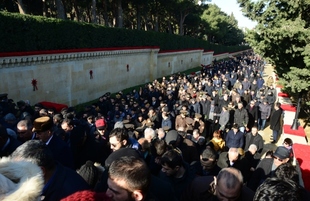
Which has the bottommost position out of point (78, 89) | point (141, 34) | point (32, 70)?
point (78, 89)

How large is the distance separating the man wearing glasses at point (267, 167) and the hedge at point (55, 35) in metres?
10.7

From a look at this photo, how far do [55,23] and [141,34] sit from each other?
34.5 feet

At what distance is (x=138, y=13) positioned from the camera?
32.8 metres

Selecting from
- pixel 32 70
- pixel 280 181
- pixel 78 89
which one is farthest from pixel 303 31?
pixel 78 89

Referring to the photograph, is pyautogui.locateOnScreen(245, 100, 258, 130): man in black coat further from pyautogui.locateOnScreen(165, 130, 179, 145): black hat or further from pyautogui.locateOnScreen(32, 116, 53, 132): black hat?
pyautogui.locateOnScreen(32, 116, 53, 132): black hat

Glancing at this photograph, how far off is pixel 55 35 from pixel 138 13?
20.4 m

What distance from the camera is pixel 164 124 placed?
8.77 meters

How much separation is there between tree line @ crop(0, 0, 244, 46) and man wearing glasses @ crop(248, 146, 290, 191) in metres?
17.2

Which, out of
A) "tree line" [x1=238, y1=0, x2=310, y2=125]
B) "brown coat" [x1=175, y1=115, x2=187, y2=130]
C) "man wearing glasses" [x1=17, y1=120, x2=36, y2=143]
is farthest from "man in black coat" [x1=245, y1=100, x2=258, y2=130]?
"man wearing glasses" [x1=17, y1=120, x2=36, y2=143]

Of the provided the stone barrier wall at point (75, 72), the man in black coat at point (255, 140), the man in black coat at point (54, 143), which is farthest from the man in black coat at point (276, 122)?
the stone barrier wall at point (75, 72)

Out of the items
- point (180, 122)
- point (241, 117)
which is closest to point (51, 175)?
point (180, 122)

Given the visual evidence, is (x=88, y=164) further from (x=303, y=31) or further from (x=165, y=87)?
(x=165, y=87)

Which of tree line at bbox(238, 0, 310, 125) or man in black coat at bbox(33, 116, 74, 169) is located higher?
tree line at bbox(238, 0, 310, 125)

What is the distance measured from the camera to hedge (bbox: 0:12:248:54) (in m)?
11.4
